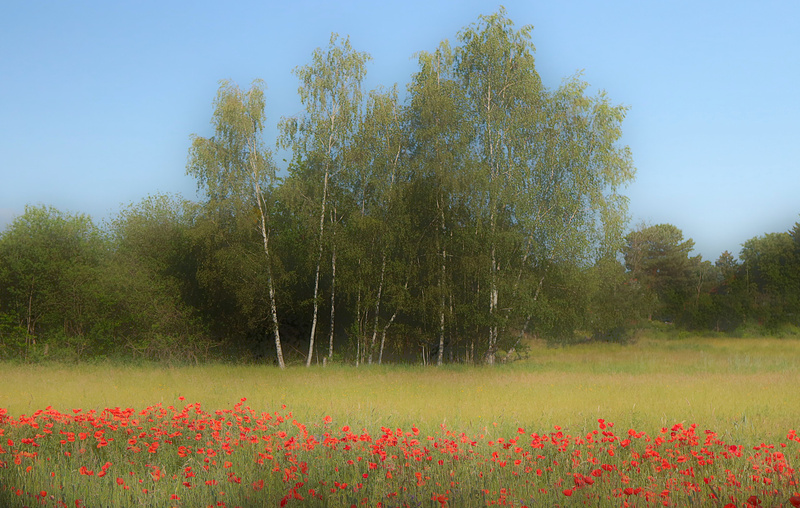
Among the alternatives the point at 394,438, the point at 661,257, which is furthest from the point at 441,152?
the point at 661,257

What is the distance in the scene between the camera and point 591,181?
23.1 meters

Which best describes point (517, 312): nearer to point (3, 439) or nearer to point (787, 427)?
point (787, 427)

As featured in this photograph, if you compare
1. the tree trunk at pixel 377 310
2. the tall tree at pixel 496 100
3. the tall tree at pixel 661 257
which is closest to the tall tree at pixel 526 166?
the tall tree at pixel 496 100

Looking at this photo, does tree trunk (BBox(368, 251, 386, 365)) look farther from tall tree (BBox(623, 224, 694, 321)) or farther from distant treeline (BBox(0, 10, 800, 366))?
tall tree (BBox(623, 224, 694, 321))

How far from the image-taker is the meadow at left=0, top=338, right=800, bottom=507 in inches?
209

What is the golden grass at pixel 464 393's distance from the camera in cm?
994

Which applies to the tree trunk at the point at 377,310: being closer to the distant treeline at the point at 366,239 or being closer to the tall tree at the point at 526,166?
the distant treeline at the point at 366,239

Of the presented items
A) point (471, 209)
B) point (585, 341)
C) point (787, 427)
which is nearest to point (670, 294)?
point (585, 341)

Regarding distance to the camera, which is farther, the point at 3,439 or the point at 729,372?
the point at 729,372

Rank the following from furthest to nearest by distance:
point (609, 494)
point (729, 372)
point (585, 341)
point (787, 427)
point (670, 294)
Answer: point (670, 294)
point (585, 341)
point (729, 372)
point (787, 427)
point (609, 494)

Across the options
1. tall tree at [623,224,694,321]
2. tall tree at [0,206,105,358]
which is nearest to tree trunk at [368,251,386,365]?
tall tree at [0,206,105,358]

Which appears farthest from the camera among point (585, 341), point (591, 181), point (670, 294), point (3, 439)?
point (670, 294)

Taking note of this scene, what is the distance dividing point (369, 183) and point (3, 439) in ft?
49.9

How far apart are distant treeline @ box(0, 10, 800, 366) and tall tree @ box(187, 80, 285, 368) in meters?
0.06
